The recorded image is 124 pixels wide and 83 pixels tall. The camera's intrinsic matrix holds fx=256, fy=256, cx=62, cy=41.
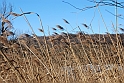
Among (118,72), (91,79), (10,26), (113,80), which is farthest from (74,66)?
(10,26)

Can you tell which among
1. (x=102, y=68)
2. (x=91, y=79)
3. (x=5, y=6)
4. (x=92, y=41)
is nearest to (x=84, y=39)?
(x=92, y=41)

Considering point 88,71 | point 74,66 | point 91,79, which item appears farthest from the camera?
point 74,66

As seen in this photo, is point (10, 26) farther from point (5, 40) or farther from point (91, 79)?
point (91, 79)

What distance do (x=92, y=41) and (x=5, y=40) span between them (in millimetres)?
1321

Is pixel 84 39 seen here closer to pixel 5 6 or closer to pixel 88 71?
pixel 88 71

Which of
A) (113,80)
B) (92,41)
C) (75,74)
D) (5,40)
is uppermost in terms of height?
(5,40)

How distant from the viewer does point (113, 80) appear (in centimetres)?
305

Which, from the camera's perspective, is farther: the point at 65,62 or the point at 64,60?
the point at 64,60

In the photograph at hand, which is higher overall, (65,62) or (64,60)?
(65,62)

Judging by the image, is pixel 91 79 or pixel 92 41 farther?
→ pixel 91 79

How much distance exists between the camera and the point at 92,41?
3229 millimetres

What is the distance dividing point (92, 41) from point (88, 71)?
113cm

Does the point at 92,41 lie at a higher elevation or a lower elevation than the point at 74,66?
higher

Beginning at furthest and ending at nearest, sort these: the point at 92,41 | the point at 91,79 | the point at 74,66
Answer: the point at 74,66 → the point at 91,79 → the point at 92,41
